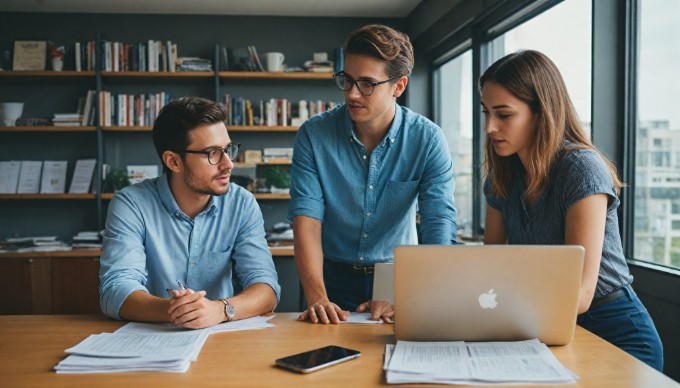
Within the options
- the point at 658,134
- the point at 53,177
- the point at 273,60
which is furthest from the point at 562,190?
the point at 53,177

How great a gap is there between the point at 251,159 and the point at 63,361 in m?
3.82

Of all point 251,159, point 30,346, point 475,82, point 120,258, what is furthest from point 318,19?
point 30,346

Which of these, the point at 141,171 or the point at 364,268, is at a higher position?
the point at 141,171

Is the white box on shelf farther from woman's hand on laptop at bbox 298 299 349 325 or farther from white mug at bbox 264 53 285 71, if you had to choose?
woman's hand on laptop at bbox 298 299 349 325

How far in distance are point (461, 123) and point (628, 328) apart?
321cm

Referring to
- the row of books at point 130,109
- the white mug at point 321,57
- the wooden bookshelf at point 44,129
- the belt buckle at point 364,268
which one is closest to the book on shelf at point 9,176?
the wooden bookshelf at point 44,129

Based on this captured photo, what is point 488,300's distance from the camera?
137 centimetres

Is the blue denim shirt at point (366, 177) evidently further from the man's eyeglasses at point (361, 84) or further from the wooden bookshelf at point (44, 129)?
the wooden bookshelf at point (44, 129)

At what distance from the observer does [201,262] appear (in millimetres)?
2057

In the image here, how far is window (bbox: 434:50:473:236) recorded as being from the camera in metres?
4.50

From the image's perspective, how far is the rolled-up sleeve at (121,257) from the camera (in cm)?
177

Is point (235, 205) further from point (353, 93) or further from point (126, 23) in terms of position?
point (126, 23)

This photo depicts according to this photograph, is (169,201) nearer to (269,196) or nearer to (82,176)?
(269,196)

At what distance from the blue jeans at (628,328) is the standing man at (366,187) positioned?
57 cm
